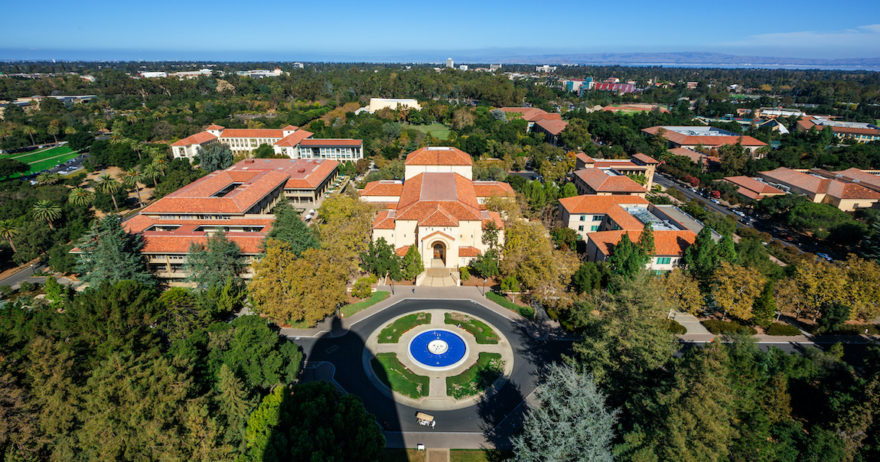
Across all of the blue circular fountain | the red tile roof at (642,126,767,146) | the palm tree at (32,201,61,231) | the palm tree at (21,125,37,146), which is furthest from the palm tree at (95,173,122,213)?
the red tile roof at (642,126,767,146)

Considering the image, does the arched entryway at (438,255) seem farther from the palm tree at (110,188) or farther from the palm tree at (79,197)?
the palm tree at (79,197)

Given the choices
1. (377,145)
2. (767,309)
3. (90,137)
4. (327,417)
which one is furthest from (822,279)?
(90,137)

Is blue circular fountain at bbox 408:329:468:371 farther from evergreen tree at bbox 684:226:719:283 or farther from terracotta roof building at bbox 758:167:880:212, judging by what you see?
terracotta roof building at bbox 758:167:880:212

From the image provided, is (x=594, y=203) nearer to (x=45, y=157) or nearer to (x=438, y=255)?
(x=438, y=255)

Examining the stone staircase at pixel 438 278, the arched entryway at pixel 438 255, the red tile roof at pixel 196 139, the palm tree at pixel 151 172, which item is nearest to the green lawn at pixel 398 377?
the stone staircase at pixel 438 278

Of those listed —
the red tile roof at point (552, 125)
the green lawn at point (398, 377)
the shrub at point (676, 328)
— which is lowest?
the green lawn at point (398, 377)

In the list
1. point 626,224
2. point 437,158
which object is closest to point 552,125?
point 437,158

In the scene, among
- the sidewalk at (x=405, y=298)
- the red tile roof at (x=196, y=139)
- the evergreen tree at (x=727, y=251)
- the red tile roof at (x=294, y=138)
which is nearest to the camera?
the sidewalk at (x=405, y=298)
